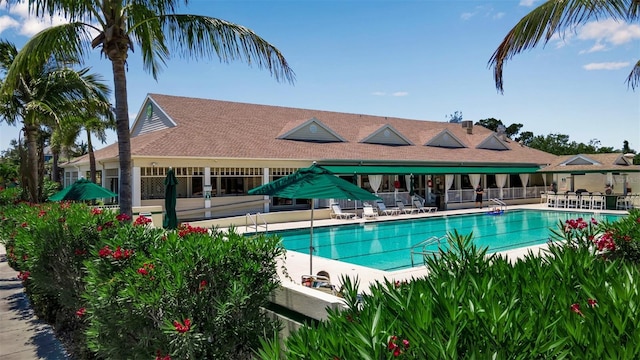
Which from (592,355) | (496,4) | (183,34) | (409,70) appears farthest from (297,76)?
(409,70)

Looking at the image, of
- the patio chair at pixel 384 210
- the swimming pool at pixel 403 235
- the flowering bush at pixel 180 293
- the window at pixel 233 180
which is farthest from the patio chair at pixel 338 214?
the flowering bush at pixel 180 293

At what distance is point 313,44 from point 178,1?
31.0ft

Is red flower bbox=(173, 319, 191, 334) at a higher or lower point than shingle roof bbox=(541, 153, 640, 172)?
lower

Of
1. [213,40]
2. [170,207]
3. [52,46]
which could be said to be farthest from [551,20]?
[170,207]

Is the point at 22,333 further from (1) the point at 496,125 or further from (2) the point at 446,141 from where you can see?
(1) the point at 496,125

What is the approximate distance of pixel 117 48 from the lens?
1009cm

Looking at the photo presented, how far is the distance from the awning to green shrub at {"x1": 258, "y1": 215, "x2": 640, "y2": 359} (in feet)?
77.4

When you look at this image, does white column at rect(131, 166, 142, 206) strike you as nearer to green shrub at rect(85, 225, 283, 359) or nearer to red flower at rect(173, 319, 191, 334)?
green shrub at rect(85, 225, 283, 359)

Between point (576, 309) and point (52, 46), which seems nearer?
point (576, 309)

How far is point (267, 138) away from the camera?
2984 cm

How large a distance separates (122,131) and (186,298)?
667 cm

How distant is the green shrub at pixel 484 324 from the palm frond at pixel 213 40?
Result: 8908 millimetres

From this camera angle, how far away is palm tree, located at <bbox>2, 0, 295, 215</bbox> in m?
9.87

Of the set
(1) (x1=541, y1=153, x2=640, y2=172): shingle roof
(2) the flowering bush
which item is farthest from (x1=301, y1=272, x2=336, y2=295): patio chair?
(1) (x1=541, y1=153, x2=640, y2=172): shingle roof
